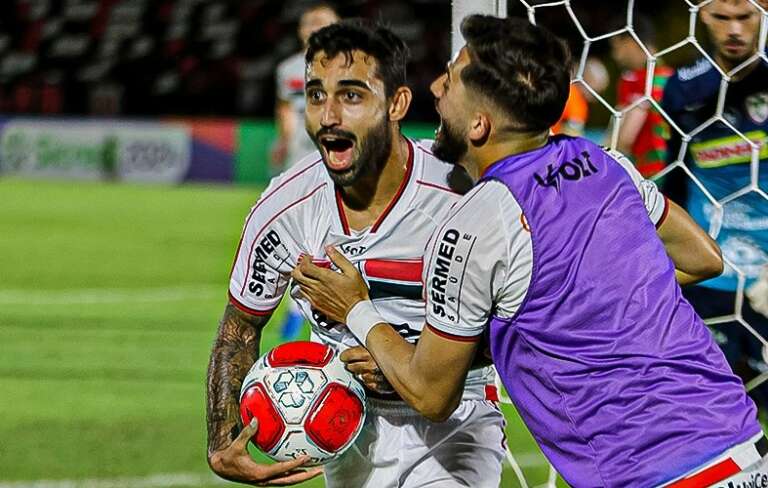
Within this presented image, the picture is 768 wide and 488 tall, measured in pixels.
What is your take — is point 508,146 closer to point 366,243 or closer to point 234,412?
point 366,243

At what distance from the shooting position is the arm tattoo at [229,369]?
348cm

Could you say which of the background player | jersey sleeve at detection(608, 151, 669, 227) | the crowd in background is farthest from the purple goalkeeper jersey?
the crowd in background

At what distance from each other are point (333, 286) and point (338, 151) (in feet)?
1.28

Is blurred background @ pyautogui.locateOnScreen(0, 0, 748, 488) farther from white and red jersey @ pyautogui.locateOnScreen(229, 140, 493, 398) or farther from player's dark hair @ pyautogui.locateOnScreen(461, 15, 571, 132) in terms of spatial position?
player's dark hair @ pyautogui.locateOnScreen(461, 15, 571, 132)

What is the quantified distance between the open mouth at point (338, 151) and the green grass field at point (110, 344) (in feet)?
7.24

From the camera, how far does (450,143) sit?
117 inches

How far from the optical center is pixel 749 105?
496 centimetres

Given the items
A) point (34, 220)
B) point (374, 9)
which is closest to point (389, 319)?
point (34, 220)

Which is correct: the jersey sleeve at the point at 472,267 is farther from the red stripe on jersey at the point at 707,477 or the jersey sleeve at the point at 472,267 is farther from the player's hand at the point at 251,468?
the player's hand at the point at 251,468

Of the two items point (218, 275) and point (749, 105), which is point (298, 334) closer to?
point (218, 275)

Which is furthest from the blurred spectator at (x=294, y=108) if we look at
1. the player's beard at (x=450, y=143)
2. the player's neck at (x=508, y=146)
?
the player's neck at (x=508, y=146)

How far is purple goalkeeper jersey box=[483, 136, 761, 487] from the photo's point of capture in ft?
8.86

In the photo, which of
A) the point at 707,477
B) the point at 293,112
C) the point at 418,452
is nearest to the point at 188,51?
the point at 293,112

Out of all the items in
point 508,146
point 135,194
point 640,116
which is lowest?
point 135,194
